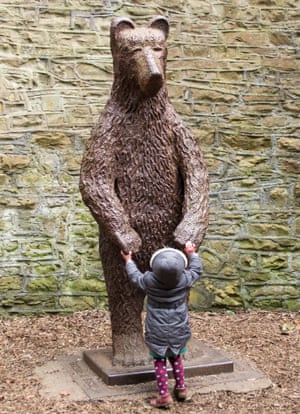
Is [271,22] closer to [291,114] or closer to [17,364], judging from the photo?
[291,114]

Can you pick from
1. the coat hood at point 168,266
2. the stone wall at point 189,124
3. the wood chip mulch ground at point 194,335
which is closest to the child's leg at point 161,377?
the wood chip mulch ground at point 194,335

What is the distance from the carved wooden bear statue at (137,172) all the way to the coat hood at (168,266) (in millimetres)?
311

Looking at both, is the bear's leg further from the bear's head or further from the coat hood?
the bear's head

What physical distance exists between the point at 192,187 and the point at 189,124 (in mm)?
2247

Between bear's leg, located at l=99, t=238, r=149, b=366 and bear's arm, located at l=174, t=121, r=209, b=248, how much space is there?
0.48m

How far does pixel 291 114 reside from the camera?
19.0ft

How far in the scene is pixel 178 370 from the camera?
3268 mm

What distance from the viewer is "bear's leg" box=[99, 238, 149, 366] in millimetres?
3652

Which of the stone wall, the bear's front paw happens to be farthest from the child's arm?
the stone wall

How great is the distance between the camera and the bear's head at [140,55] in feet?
11.1

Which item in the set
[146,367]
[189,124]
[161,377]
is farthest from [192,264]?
[189,124]

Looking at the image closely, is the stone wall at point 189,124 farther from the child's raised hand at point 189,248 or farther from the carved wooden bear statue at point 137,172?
the child's raised hand at point 189,248

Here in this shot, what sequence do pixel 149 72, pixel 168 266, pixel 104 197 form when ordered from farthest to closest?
Answer: pixel 104 197, pixel 149 72, pixel 168 266

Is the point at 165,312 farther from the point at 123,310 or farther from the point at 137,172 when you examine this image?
the point at 137,172
